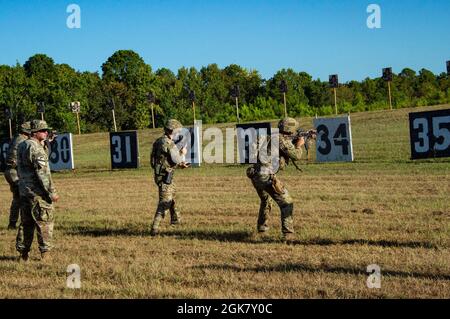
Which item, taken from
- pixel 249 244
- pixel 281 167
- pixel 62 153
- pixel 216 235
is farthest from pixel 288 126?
pixel 62 153

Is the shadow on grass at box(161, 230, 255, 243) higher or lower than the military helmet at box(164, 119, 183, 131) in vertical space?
lower

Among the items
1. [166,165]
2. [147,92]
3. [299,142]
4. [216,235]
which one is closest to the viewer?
[299,142]

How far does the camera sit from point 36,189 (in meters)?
9.51

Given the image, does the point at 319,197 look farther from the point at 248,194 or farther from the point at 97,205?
the point at 97,205

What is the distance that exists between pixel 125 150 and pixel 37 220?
19.3 m

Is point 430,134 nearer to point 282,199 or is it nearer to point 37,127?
point 282,199

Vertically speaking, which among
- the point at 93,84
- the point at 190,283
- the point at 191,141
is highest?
the point at 93,84

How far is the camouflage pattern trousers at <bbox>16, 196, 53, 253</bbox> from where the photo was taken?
9.45 meters

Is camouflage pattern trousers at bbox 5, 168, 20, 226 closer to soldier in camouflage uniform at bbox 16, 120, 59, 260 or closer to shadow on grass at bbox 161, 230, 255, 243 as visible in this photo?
shadow on grass at bbox 161, 230, 255, 243

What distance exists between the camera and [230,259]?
30.1ft

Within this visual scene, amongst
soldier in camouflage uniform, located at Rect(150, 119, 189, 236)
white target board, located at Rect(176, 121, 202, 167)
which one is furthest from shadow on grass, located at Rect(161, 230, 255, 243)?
white target board, located at Rect(176, 121, 202, 167)

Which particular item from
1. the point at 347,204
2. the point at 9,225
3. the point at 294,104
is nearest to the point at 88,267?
the point at 9,225

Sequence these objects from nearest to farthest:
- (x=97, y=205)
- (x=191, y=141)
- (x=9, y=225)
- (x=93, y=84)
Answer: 1. (x=9, y=225)
2. (x=97, y=205)
3. (x=191, y=141)
4. (x=93, y=84)

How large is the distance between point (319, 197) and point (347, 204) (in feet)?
4.61
